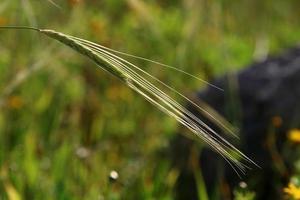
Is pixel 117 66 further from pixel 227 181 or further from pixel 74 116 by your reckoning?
pixel 74 116

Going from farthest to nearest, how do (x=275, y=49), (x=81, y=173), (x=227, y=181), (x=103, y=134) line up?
1. (x=275, y=49)
2. (x=103, y=134)
3. (x=227, y=181)
4. (x=81, y=173)

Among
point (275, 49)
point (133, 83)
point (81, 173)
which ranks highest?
point (133, 83)

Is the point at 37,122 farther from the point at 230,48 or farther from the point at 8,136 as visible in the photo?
the point at 230,48

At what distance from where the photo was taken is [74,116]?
3.53 meters

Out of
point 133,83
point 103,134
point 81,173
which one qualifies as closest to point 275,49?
point 103,134

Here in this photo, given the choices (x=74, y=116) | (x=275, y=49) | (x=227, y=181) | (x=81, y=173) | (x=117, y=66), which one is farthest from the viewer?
(x=275, y=49)

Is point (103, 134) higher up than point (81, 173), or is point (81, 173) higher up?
point (81, 173)

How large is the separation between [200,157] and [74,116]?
20.9 inches

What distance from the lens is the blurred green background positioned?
278 centimetres

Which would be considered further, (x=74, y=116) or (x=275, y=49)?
(x=275, y=49)

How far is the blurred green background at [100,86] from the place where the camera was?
2.78 meters

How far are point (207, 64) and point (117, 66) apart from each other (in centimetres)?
340

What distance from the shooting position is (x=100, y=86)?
4.53 meters

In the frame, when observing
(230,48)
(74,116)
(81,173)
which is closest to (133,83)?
(81,173)
